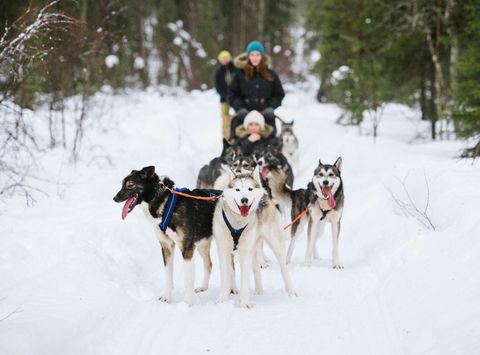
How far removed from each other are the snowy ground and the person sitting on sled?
1.76 m

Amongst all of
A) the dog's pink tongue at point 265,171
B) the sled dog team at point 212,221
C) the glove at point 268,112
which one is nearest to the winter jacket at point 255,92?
the glove at point 268,112

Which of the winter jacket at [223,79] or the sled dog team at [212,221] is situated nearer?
the sled dog team at [212,221]

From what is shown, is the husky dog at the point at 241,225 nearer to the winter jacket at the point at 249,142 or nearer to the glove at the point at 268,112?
the winter jacket at the point at 249,142

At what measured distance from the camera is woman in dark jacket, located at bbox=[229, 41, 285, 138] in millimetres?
7141

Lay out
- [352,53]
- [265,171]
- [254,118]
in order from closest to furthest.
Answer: [265,171] < [254,118] < [352,53]

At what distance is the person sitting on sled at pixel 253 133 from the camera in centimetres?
687

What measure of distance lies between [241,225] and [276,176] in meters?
2.14

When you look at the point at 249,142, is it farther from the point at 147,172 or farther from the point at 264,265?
the point at 147,172

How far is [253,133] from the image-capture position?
273 inches

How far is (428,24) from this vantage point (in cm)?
958

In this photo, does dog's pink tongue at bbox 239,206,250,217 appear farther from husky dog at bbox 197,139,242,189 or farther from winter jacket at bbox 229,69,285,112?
winter jacket at bbox 229,69,285,112

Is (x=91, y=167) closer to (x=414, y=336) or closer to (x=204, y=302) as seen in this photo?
(x=204, y=302)

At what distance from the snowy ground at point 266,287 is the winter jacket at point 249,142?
1.73 metres

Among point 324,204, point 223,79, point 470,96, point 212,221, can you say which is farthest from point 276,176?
point 223,79
